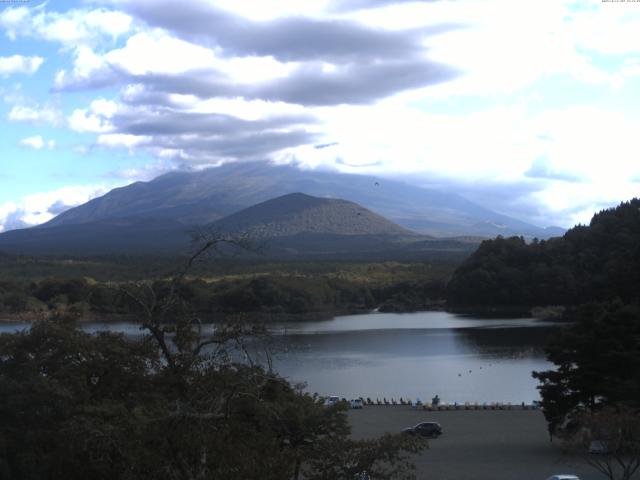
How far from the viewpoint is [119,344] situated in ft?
32.6

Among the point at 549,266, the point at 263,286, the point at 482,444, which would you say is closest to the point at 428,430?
the point at 482,444

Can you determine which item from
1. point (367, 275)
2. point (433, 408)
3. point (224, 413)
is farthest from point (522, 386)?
point (367, 275)

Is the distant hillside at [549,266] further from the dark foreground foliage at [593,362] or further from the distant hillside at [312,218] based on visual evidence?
the distant hillside at [312,218]

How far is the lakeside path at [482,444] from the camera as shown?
1480cm

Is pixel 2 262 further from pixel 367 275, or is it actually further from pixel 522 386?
pixel 522 386

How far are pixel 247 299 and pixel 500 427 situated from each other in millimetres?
41673

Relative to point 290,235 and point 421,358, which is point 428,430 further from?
point 290,235

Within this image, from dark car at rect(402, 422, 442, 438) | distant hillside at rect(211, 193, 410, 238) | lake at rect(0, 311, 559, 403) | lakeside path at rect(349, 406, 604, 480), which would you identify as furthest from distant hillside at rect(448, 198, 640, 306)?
distant hillside at rect(211, 193, 410, 238)

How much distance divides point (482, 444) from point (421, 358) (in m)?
19.9

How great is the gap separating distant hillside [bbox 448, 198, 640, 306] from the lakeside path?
3012 centimetres

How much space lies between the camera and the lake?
95.9 feet

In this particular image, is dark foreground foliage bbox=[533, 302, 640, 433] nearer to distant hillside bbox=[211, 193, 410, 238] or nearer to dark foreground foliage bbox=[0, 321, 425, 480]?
dark foreground foliage bbox=[0, 321, 425, 480]

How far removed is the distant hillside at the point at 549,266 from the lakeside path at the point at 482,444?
30124 millimetres

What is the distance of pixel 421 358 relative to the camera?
125 ft
